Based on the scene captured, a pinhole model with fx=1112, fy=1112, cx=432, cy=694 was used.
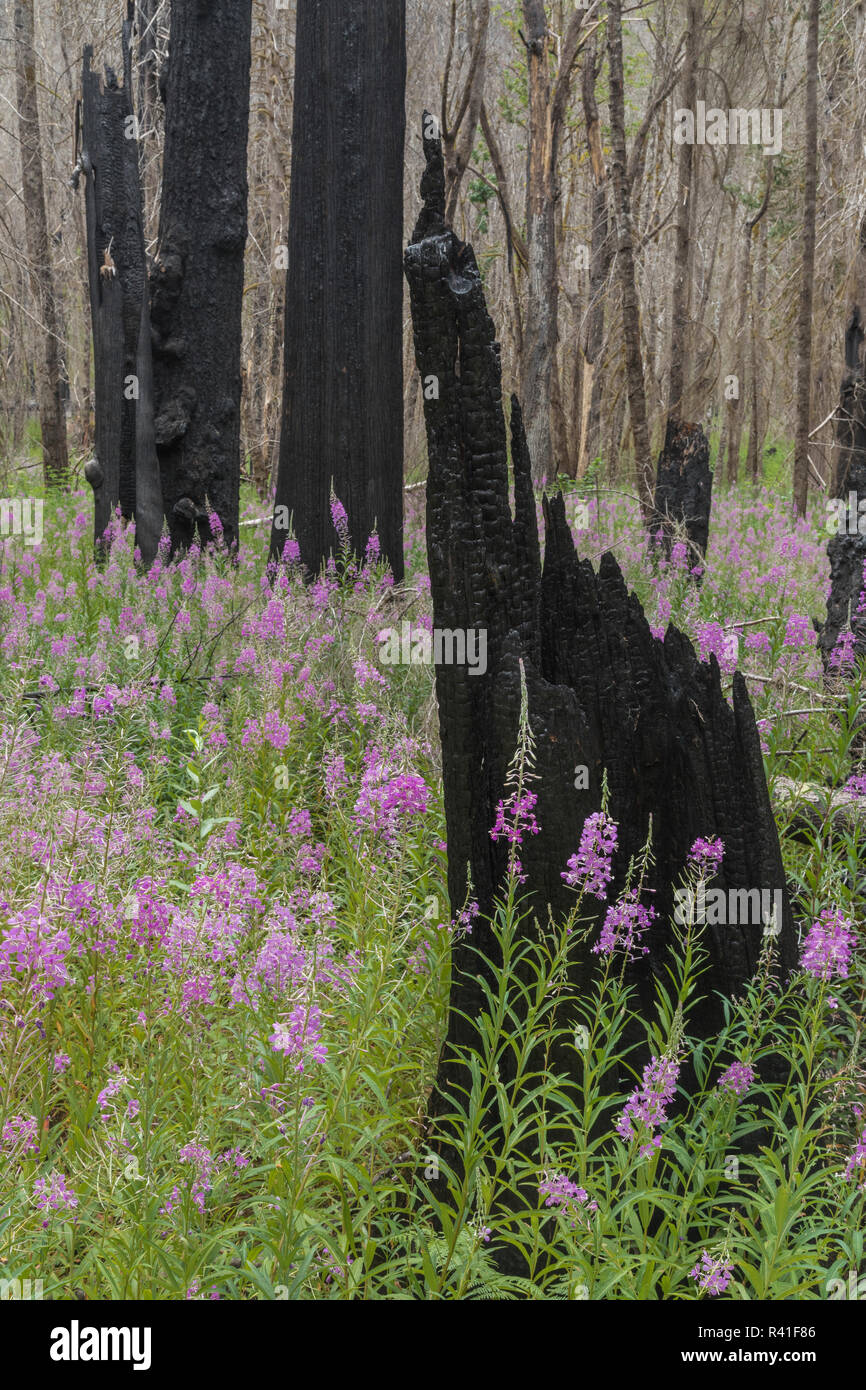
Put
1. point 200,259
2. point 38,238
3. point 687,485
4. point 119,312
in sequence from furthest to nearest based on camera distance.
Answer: point 38,238, point 687,485, point 119,312, point 200,259

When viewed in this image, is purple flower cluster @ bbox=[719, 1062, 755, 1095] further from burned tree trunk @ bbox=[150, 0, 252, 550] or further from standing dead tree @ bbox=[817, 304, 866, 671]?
burned tree trunk @ bbox=[150, 0, 252, 550]

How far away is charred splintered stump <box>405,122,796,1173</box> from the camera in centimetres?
271

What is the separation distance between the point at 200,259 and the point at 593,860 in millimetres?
6943

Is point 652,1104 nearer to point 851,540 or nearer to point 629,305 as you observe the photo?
point 851,540

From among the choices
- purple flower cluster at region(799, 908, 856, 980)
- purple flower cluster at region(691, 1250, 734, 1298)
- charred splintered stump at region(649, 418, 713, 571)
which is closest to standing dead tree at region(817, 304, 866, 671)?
purple flower cluster at region(799, 908, 856, 980)

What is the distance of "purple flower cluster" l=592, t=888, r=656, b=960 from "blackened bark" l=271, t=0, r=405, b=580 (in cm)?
476

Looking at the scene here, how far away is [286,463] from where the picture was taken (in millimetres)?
7574

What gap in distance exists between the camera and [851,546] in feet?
16.9

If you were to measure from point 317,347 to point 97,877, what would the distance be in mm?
5380

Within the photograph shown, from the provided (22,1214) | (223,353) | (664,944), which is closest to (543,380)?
(223,353)

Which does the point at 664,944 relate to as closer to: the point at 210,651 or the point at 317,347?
the point at 210,651

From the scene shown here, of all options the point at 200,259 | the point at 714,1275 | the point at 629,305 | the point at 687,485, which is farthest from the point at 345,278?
the point at 714,1275

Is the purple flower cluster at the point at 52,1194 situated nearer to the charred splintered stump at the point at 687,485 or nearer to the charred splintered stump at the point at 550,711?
the charred splintered stump at the point at 550,711

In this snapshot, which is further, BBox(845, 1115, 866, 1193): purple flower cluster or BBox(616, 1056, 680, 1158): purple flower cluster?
BBox(845, 1115, 866, 1193): purple flower cluster
